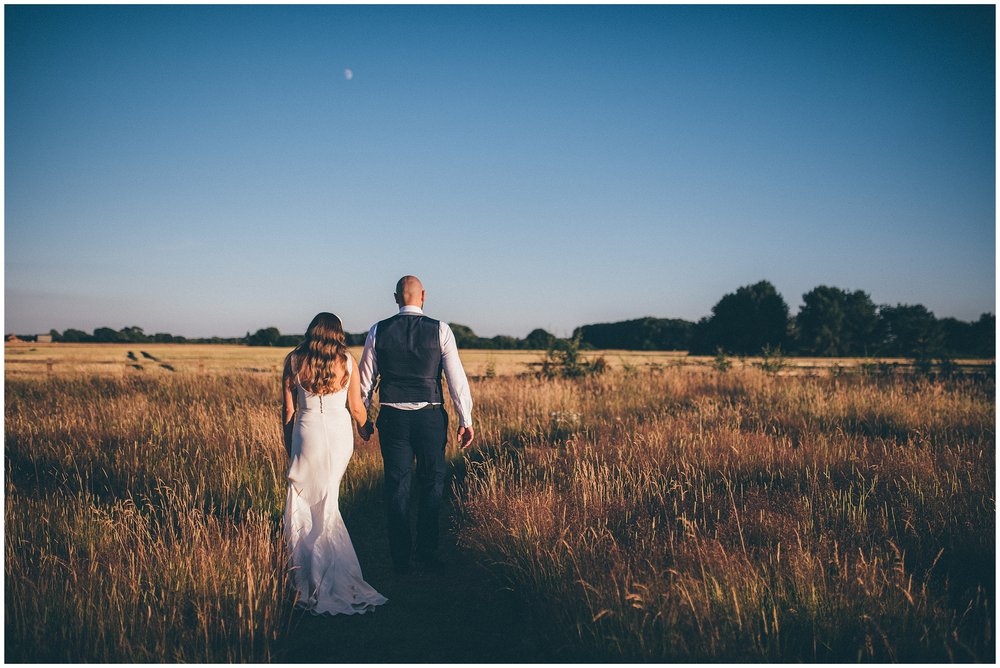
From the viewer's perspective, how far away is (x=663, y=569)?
11.3 feet

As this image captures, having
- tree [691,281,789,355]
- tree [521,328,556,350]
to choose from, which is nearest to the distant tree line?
tree [691,281,789,355]

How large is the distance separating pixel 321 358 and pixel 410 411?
89cm

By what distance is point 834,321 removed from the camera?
180 ft

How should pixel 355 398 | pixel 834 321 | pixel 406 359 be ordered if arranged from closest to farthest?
pixel 355 398, pixel 406 359, pixel 834 321

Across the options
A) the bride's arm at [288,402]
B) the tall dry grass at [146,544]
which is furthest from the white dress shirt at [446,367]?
the tall dry grass at [146,544]

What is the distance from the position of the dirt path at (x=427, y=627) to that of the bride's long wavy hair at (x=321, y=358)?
153 centimetres

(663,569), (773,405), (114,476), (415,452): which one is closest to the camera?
(663,569)

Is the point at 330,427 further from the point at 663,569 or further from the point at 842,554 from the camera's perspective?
the point at 842,554

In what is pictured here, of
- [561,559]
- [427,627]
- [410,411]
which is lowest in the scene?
[427,627]

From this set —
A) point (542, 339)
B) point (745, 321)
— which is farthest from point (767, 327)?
point (542, 339)

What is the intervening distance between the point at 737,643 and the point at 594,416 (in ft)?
22.1

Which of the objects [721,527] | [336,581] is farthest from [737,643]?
[336,581]

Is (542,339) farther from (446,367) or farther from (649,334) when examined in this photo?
(649,334)

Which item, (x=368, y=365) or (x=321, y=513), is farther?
(x=368, y=365)
